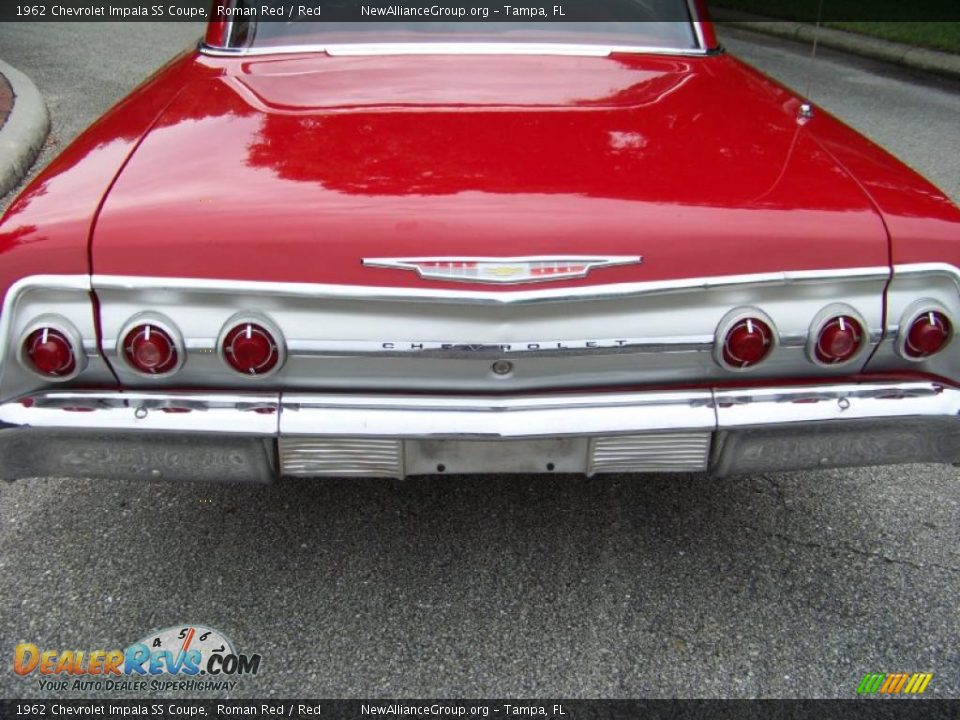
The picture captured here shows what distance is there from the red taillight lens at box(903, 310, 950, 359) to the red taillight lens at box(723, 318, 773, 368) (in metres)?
0.32

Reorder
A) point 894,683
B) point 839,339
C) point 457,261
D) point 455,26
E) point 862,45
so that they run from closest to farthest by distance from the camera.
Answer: point 457,261
point 839,339
point 894,683
point 455,26
point 862,45

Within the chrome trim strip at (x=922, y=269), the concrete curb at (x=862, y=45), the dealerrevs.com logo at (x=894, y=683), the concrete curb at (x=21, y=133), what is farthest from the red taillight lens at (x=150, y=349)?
the concrete curb at (x=862, y=45)

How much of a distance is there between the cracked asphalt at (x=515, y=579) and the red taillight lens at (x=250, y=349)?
2.62ft

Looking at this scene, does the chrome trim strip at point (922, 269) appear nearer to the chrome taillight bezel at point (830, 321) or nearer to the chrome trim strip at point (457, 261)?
the chrome taillight bezel at point (830, 321)

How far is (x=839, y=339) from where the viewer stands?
1.92 metres

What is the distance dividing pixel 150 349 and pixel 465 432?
679 millimetres

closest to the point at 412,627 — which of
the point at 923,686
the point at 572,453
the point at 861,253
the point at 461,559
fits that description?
the point at 461,559

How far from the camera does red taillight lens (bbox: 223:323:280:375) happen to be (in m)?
1.84

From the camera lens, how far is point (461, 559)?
8.34ft

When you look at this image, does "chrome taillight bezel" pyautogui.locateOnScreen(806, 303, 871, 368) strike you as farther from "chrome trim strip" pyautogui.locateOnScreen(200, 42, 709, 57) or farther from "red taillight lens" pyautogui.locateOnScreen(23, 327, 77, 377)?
"red taillight lens" pyautogui.locateOnScreen(23, 327, 77, 377)

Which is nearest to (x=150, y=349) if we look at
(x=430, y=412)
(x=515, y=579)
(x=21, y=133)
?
(x=430, y=412)

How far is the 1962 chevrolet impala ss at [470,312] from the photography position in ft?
5.98

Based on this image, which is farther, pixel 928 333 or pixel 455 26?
pixel 455 26

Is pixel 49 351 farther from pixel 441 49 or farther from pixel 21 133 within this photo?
pixel 21 133
